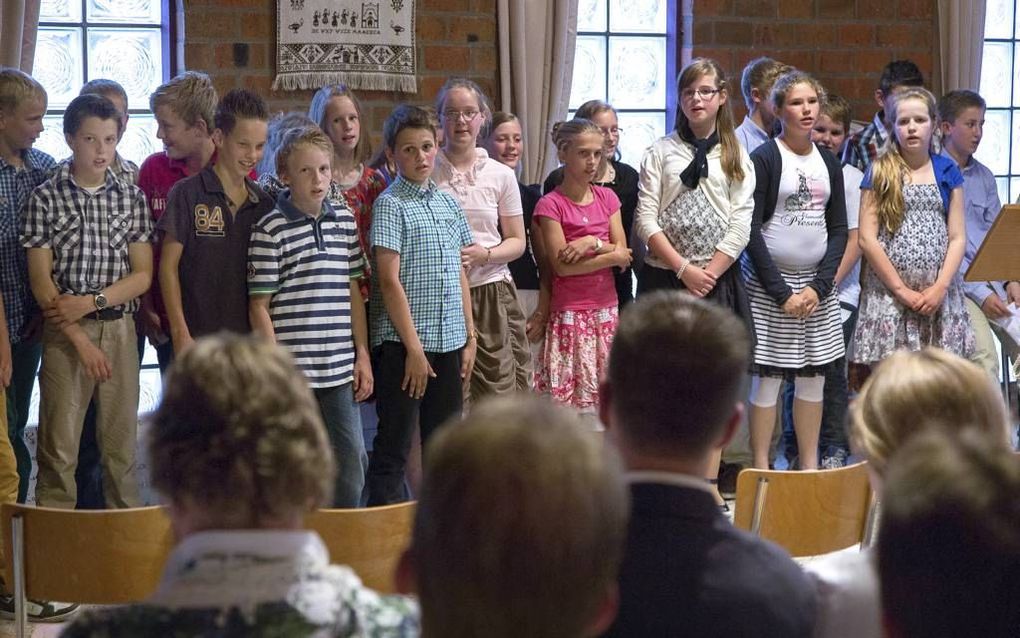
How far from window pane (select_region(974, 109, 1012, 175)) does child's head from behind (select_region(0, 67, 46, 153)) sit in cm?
458

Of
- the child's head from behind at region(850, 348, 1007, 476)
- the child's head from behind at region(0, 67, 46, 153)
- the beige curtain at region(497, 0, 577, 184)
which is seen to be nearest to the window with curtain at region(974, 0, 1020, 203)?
the beige curtain at region(497, 0, 577, 184)

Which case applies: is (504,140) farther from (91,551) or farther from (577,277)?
(91,551)

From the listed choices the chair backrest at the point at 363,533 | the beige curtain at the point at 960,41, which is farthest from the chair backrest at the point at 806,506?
the beige curtain at the point at 960,41

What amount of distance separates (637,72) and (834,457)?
80.0 inches

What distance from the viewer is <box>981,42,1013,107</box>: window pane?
252 inches

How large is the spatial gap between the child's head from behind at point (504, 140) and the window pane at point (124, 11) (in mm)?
1484

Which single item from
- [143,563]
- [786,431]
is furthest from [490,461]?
[786,431]

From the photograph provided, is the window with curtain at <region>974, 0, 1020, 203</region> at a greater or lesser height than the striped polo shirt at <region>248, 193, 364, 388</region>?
greater


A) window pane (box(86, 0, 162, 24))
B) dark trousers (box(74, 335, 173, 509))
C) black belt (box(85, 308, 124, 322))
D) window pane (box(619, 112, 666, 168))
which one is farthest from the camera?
window pane (box(619, 112, 666, 168))

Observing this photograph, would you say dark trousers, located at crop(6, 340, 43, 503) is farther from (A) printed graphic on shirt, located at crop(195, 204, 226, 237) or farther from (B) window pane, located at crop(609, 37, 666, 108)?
(B) window pane, located at crop(609, 37, 666, 108)

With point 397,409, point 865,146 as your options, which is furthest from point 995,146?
point 397,409

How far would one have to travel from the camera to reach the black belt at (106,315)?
3.66m

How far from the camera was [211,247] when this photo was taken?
3.58 meters

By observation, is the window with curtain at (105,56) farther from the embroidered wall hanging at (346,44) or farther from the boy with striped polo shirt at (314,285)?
the boy with striped polo shirt at (314,285)
